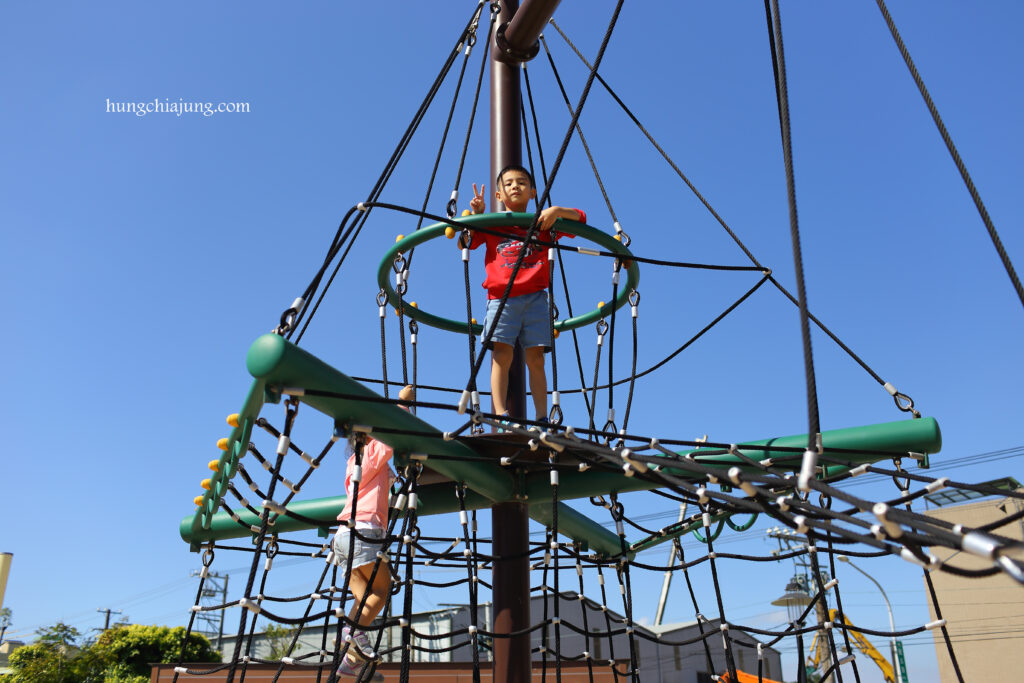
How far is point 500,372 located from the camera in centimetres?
379

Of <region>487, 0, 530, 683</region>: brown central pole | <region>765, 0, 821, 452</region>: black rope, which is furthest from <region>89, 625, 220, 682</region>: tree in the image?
<region>765, 0, 821, 452</region>: black rope

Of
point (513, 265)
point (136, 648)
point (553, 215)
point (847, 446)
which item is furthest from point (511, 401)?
point (136, 648)

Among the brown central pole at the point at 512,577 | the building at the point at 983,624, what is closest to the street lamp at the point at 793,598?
the building at the point at 983,624

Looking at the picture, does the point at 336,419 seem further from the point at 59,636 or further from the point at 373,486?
the point at 59,636

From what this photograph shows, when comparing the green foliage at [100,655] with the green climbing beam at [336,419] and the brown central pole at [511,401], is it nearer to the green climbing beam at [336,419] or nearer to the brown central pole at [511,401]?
the green climbing beam at [336,419]

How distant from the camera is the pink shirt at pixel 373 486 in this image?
11.0ft

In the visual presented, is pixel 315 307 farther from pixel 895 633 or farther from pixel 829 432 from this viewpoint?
pixel 895 633

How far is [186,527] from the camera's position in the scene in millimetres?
4137

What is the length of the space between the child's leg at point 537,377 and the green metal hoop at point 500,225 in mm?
493

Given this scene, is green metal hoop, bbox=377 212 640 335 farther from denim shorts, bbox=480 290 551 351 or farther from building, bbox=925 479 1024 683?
building, bbox=925 479 1024 683

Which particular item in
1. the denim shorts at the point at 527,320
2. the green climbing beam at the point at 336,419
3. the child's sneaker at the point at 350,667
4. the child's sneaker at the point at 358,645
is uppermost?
the denim shorts at the point at 527,320

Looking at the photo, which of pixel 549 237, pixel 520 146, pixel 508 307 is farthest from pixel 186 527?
pixel 520 146

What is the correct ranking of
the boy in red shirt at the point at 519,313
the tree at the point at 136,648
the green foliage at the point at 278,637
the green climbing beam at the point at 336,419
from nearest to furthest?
the green climbing beam at the point at 336,419 → the boy in red shirt at the point at 519,313 → the tree at the point at 136,648 → the green foliage at the point at 278,637

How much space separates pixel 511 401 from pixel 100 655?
447 inches
